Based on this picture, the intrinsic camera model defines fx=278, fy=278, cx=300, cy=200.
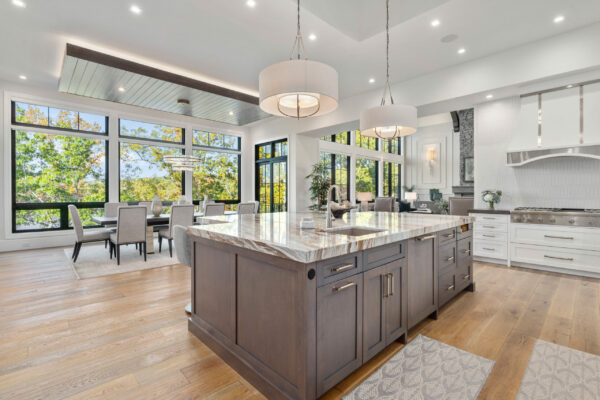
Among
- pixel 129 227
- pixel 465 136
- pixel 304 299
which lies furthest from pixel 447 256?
pixel 465 136

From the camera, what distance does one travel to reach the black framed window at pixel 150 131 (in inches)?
264

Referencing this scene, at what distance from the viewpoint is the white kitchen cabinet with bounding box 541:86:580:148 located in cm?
382

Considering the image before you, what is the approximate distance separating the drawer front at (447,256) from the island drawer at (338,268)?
131 cm

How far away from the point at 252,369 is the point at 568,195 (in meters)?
5.06

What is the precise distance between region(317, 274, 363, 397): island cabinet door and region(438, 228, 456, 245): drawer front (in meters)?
1.29

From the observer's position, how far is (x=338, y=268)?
4.89 feet

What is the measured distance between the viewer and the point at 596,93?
3686 mm

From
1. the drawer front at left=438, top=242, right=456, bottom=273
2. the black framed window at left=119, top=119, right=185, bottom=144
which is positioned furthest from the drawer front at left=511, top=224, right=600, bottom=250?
the black framed window at left=119, top=119, right=185, bottom=144

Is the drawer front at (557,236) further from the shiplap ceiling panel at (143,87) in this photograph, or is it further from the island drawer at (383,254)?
the shiplap ceiling panel at (143,87)

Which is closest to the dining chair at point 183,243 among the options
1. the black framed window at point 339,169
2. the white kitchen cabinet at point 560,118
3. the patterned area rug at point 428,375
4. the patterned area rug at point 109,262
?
the patterned area rug at point 428,375

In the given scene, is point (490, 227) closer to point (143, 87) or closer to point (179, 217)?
point (179, 217)

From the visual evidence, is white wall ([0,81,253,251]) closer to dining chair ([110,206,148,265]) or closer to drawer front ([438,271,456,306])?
dining chair ([110,206,148,265])

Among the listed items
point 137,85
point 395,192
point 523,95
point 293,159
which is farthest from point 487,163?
point 395,192

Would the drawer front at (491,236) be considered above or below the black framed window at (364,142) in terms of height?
below
